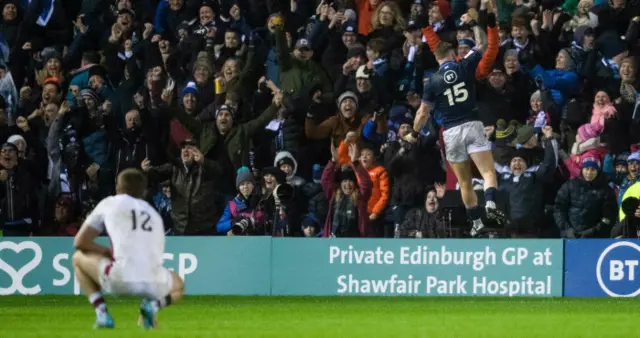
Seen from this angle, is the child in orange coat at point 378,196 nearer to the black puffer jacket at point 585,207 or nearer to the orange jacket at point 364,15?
the black puffer jacket at point 585,207

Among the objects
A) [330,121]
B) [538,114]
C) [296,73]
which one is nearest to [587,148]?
[538,114]

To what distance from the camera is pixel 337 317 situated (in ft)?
49.2

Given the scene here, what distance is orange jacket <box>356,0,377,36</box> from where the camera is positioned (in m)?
22.8

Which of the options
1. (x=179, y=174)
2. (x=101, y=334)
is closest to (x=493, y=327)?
(x=101, y=334)

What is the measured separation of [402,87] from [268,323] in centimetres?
831

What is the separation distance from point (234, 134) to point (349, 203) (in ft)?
7.39

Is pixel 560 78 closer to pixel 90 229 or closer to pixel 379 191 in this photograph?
pixel 379 191

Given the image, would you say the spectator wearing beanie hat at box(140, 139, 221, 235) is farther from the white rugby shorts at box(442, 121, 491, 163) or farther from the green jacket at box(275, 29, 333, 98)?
the white rugby shorts at box(442, 121, 491, 163)

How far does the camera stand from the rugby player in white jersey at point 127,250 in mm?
11469

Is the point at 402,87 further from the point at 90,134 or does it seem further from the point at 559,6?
the point at 90,134

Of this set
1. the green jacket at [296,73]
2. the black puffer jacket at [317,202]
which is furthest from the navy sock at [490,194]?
the green jacket at [296,73]

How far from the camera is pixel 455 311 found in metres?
16.1

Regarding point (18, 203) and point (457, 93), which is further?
point (18, 203)

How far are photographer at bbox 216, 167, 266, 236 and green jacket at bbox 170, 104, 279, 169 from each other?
994 mm
